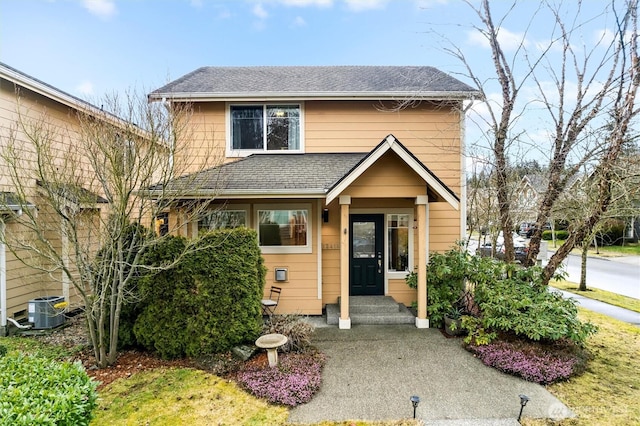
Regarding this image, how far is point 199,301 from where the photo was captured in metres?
6.00

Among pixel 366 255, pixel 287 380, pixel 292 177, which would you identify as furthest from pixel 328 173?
pixel 287 380

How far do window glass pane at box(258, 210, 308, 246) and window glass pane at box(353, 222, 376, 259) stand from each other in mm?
1562

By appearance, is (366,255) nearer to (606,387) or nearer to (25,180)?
(606,387)

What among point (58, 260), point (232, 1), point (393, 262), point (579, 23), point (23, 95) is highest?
point (232, 1)

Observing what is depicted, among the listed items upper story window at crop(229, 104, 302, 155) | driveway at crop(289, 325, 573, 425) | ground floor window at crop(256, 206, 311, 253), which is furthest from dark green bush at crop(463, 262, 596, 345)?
upper story window at crop(229, 104, 302, 155)

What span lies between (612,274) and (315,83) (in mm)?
18329

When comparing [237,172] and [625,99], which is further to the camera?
[237,172]

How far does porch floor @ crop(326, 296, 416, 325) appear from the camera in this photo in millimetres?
7828

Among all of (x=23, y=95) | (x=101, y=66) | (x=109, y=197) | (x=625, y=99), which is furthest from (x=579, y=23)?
(x=101, y=66)

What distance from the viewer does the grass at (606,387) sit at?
4.36m

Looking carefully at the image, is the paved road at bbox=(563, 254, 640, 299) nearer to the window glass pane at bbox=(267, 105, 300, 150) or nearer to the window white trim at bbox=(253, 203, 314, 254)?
the window white trim at bbox=(253, 203, 314, 254)

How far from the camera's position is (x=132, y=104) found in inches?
242

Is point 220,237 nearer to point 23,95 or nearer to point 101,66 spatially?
point 23,95

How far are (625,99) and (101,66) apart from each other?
1550 centimetres
